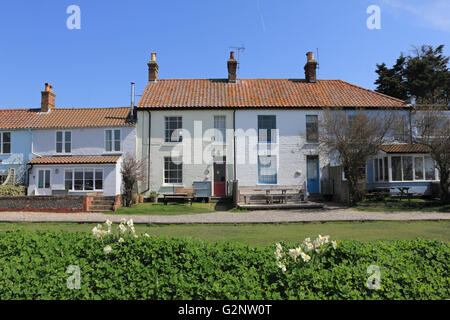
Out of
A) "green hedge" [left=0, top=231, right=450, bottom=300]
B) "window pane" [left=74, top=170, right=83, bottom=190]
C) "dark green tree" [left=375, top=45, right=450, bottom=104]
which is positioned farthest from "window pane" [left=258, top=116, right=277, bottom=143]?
"dark green tree" [left=375, top=45, right=450, bottom=104]

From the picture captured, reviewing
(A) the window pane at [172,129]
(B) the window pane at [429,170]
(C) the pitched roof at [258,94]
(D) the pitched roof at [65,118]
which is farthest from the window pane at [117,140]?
(B) the window pane at [429,170]

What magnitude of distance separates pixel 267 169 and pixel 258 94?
6.16 m

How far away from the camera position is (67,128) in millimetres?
23344

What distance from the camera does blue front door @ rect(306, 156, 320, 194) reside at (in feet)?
75.6

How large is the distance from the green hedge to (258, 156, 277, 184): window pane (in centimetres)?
1744

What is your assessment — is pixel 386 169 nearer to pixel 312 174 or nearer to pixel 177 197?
pixel 312 174

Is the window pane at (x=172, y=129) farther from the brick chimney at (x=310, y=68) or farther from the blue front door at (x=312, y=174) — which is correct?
the brick chimney at (x=310, y=68)

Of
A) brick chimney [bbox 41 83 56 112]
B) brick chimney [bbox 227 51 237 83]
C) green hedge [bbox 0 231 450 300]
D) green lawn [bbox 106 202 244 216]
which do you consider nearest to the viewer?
green hedge [bbox 0 231 450 300]

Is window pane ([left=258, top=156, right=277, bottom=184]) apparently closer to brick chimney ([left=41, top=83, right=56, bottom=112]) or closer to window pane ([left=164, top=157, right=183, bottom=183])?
window pane ([left=164, top=157, right=183, bottom=183])

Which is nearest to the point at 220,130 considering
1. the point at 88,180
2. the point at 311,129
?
the point at 311,129

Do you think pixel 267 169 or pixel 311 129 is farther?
pixel 311 129

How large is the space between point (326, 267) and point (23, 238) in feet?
18.5

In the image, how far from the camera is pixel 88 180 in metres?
22.2
